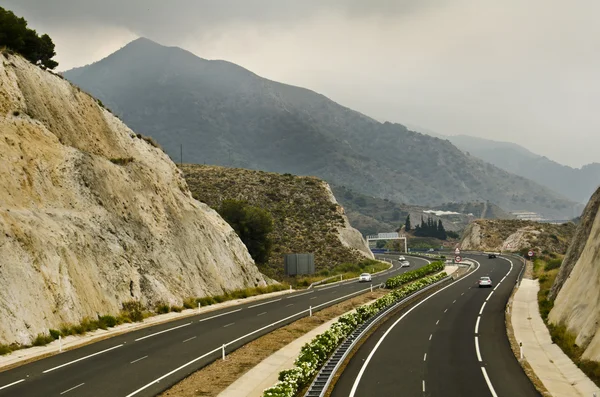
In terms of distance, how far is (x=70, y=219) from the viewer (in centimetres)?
3928

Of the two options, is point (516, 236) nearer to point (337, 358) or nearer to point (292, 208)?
point (292, 208)

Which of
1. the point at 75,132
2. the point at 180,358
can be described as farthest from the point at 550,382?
the point at 75,132

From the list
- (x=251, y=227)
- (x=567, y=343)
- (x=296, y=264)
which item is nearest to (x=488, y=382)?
(x=567, y=343)

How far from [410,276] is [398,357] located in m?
40.9

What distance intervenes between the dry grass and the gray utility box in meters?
32.0

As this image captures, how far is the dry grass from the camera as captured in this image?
74.4 feet

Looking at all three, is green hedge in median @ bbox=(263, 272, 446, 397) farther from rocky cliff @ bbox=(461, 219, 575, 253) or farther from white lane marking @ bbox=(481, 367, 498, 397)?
rocky cliff @ bbox=(461, 219, 575, 253)

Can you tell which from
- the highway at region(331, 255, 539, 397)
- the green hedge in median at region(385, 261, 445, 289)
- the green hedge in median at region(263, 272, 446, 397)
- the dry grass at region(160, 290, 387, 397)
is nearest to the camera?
the green hedge in median at region(263, 272, 446, 397)

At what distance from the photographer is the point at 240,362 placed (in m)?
27.8

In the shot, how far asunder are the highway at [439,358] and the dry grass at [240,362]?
189 inches

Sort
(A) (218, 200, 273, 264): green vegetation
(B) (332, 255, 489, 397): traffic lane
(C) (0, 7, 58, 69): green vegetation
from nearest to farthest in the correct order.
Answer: (B) (332, 255, 489, 397): traffic lane < (C) (0, 7, 58, 69): green vegetation < (A) (218, 200, 273, 264): green vegetation

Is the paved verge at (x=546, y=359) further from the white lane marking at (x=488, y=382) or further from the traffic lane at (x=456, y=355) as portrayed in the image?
the traffic lane at (x=456, y=355)

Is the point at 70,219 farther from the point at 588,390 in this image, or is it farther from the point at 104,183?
the point at 588,390

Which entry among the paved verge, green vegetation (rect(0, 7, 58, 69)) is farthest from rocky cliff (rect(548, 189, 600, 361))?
green vegetation (rect(0, 7, 58, 69))
